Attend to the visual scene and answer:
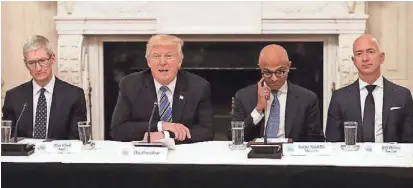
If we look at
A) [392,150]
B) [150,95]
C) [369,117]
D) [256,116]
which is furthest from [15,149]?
[369,117]

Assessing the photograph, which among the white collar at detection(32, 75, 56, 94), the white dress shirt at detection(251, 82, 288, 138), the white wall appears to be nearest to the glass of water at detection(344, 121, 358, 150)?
the white dress shirt at detection(251, 82, 288, 138)

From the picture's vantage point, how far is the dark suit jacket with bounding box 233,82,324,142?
2883 millimetres

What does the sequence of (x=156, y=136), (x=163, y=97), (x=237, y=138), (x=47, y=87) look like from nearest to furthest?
(x=237, y=138), (x=156, y=136), (x=163, y=97), (x=47, y=87)

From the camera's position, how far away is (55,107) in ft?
9.90

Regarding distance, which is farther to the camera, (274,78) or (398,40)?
(398,40)

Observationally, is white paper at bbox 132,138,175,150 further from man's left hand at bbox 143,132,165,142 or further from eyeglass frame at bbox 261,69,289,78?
eyeglass frame at bbox 261,69,289,78

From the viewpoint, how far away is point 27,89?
3059 millimetres

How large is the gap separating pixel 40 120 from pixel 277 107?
3.48 ft

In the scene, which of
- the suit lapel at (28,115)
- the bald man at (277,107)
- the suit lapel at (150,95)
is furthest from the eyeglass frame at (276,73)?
the suit lapel at (28,115)

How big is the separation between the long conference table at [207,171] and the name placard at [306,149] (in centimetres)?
3

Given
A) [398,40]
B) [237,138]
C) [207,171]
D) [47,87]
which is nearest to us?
[207,171]

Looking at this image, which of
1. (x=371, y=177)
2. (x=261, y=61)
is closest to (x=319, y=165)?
(x=371, y=177)

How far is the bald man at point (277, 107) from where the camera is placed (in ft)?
9.46

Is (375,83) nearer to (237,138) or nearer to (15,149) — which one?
(237,138)
